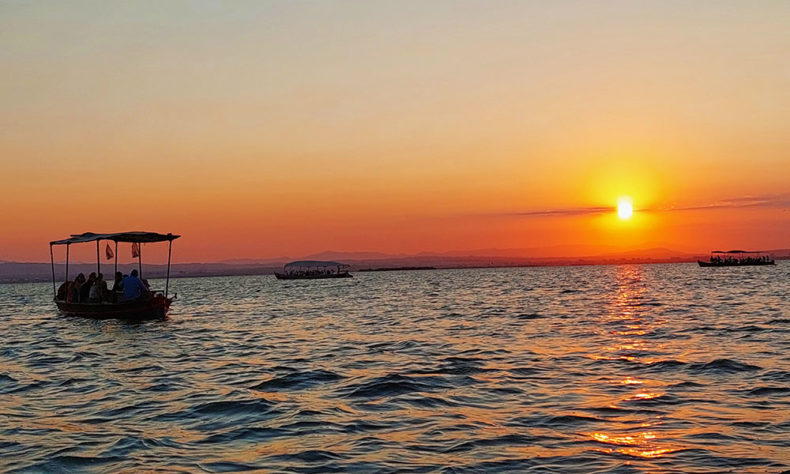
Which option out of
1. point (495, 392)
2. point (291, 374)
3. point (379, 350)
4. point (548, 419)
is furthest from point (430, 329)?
point (548, 419)

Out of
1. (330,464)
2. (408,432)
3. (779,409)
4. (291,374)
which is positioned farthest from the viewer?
(291,374)

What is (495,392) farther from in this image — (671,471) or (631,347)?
(631,347)

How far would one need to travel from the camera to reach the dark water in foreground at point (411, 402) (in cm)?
1077

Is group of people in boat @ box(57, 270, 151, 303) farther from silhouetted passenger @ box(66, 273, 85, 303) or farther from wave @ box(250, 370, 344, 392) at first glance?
wave @ box(250, 370, 344, 392)

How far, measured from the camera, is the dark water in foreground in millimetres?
10766

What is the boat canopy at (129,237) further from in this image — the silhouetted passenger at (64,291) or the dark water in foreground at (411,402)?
the dark water in foreground at (411,402)

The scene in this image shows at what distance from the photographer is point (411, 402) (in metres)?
15.2

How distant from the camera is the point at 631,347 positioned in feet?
78.3

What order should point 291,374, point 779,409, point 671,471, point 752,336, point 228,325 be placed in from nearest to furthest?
point 671,471, point 779,409, point 291,374, point 752,336, point 228,325

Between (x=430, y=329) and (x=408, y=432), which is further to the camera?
(x=430, y=329)

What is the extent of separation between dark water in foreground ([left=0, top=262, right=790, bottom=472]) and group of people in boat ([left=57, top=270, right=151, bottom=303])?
29.5 feet

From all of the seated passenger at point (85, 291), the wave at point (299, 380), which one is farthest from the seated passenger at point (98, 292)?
the wave at point (299, 380)

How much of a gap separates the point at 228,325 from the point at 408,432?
2930 cm

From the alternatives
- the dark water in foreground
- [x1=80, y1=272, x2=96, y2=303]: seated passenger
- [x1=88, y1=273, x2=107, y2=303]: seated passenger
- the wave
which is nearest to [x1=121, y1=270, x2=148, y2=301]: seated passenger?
[x1=88, y1=273, x2=107, y2=303]: seated passenger
